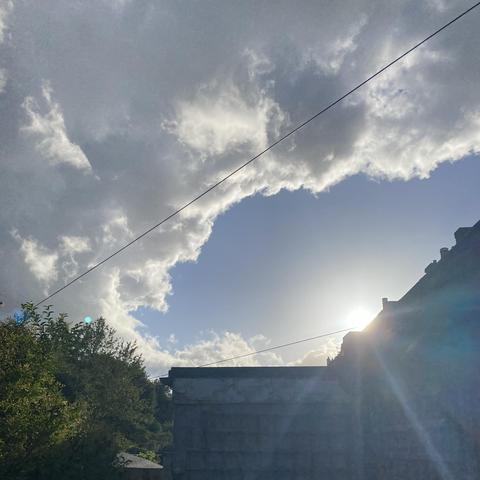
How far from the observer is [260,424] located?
35.9ft

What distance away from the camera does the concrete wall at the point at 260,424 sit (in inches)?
423

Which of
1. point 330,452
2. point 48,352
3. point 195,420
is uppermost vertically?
point 48,352

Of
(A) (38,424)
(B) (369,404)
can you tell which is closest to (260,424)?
(B) (369,404)

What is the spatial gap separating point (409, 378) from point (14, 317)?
12.9 m

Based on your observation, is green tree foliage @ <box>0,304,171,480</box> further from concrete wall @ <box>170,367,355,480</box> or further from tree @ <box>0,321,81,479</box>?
concrete wall @ <box>170,367,355,480</box>

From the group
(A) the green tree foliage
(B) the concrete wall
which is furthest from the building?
(A) the green tree foliage

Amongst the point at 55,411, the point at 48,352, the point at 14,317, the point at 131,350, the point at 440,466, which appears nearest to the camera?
the point at 440,466

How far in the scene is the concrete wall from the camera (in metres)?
10.7

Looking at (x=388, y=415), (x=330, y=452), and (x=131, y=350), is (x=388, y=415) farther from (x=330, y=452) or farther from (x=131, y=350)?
(x=131, y=350)

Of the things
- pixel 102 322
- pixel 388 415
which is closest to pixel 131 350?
pixel 102 322

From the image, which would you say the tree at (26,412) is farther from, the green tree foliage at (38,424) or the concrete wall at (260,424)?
the concrete wall at (260,424)

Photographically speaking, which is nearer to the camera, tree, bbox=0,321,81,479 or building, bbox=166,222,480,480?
building, bbox=166,222,480,480

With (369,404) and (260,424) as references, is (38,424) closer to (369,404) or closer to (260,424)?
(260,424)

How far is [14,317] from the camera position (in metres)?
15.1
